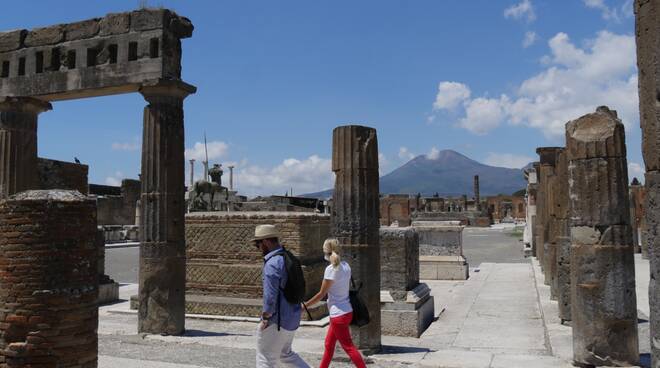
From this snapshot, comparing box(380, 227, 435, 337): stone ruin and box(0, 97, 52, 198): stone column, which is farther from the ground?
box(0, 97, 52, 198): stone column

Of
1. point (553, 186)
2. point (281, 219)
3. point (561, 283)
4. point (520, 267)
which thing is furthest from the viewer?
point (520, 267)

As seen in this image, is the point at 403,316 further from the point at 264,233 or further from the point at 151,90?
the point at 151,90

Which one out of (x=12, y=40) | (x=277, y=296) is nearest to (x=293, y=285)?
(x=277, y=296)

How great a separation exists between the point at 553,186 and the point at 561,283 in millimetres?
2234

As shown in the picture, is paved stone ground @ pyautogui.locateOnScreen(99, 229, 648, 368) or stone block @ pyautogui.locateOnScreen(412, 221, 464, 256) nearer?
paved stone ground @ pyautogui.locateOnScreen(99, 229, 648, 368)

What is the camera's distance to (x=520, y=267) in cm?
1908

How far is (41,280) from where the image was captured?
4262 millimetres

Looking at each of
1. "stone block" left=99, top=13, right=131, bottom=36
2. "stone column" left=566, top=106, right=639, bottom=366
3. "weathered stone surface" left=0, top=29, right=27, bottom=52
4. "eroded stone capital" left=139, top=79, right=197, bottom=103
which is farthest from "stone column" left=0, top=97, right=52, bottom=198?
"stone column" left=566, top=106, right=639, bottom=366

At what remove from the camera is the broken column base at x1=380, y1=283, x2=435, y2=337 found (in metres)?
9.45

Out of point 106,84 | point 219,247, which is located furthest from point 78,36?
point 219,247

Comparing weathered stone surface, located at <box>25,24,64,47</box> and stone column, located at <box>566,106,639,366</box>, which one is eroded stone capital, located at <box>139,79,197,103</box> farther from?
stone column, located at <box>566,106,639,366</box>

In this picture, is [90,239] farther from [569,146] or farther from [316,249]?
[316,249]

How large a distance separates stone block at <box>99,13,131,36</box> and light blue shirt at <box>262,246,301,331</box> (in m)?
5.54

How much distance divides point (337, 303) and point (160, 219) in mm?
3618
